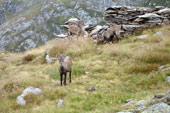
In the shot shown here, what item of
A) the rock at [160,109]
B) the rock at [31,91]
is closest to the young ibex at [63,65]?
the rock at [31,91]

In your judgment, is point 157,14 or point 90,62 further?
point 157,14

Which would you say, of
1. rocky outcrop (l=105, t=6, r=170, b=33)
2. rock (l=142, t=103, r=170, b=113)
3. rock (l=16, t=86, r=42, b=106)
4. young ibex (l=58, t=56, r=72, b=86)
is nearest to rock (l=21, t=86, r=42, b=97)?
rock (l=16, t=86, r=42, b=106)

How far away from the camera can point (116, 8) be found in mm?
17953

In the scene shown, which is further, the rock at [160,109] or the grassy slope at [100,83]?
the grassy slope at [100,83]

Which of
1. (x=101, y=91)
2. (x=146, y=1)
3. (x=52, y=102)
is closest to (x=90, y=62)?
(x=101, y=91)

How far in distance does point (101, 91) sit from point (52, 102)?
1784 millimetres

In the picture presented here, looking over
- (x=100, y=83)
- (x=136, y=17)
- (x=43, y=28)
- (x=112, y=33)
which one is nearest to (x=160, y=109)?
(x=100, y=83)

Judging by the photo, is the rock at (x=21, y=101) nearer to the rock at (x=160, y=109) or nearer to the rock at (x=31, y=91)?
the rock at (x=31, y=91)

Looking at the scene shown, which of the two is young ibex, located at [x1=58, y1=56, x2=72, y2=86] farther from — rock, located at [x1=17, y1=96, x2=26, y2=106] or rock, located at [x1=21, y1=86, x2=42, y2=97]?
rock, located at [x1=17, y1=96, x2=26, y2=106]

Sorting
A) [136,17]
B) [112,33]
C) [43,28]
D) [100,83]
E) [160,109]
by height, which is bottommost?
[43,28]

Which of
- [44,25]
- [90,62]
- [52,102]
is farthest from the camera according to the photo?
[44,25]

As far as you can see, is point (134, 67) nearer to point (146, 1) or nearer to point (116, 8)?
point (116, 8)

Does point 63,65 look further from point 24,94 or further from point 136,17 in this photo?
point 136,17

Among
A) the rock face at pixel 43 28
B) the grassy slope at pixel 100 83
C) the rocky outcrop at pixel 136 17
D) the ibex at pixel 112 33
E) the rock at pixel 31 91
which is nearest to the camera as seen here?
the grassy slope at pixel 100 83
